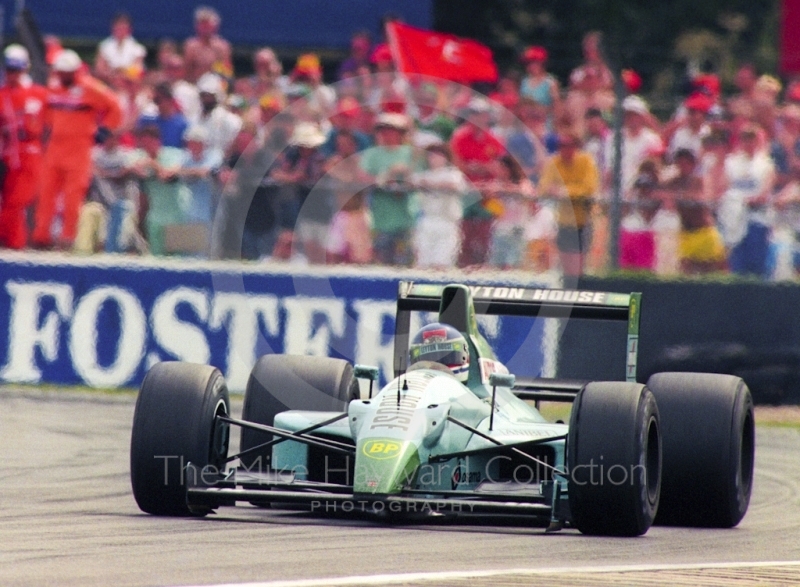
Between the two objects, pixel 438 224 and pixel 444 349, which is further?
pixel 438 224

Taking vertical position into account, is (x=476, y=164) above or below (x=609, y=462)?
above

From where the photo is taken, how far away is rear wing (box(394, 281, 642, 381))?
30.7 feet

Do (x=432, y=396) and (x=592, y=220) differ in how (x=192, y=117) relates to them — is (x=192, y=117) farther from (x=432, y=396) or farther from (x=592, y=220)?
(x=432, y=396)

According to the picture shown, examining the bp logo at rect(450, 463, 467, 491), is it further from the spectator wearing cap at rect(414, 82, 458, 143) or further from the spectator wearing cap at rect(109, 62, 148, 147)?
the spectator wearing cap at rect(109, 62, 148, 147)

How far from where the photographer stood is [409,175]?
1563cm

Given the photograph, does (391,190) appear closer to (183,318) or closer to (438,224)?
(438,224)

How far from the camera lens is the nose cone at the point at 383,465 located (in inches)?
301

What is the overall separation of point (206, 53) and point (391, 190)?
176 inches

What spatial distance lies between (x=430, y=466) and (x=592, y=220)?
7.16 meters

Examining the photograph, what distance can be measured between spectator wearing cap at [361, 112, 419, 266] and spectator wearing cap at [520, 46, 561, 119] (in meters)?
2.45

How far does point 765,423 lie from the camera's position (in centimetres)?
1456

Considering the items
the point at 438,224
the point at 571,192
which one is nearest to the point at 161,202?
the point at 438,224

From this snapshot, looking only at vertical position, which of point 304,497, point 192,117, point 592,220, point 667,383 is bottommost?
point 304,497

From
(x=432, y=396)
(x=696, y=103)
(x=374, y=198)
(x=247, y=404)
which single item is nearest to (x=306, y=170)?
(x=374, y=198)
